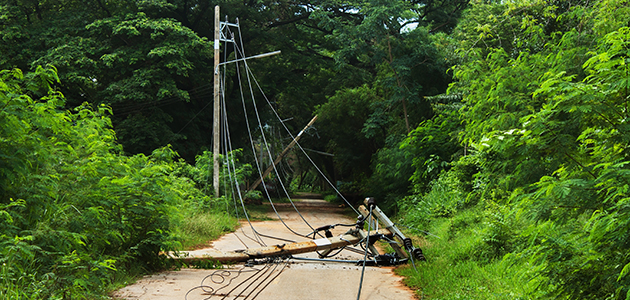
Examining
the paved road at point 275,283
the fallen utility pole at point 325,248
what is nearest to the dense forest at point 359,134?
the paved road at point 275,283

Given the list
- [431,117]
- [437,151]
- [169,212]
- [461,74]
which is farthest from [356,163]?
[169,212]

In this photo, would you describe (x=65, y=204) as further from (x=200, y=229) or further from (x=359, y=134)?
(x=359, y=134)

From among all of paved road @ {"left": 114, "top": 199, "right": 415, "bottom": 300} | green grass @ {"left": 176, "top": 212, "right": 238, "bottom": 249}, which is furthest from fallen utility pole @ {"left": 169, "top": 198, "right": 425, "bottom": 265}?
green grass @ {"left": 176, "top": 212, "right": 238, "bottom": 249}

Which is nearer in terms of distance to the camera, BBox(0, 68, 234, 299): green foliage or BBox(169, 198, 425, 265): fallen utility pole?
BBox(0, 68, 234, 299): green foliage

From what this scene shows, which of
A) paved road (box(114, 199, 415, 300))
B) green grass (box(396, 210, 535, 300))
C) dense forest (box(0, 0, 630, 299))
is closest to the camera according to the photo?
dense forest (box(0, 0, 630, 299))

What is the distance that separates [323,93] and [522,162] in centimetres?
2339

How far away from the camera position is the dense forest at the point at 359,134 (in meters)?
4.05

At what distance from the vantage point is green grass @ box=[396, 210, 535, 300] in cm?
559

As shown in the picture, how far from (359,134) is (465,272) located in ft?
57.4

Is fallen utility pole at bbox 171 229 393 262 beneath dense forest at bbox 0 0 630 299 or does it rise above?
beneath

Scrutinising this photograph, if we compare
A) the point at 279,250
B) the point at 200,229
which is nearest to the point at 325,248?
the point at 279,250

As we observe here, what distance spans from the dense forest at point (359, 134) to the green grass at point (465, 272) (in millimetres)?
43

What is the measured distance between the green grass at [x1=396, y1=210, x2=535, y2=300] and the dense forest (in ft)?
0.14

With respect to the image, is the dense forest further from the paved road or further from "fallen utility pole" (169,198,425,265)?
"fallen utility pole" (169,198,425,265)
